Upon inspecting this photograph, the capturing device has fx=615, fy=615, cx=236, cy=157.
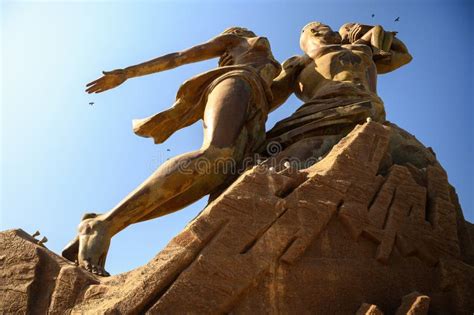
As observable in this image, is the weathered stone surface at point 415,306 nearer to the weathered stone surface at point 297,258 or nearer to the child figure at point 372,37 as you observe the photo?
the weathered stone surface at point 297,258

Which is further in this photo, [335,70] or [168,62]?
[335,70]

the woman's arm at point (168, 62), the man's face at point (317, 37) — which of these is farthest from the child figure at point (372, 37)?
the woman's arm at point (168, 62)

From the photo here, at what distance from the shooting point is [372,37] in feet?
24.0

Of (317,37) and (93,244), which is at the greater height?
(317,37)

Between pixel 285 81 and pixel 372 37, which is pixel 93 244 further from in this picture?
pixel 372 37

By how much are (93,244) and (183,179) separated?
0.86 metres

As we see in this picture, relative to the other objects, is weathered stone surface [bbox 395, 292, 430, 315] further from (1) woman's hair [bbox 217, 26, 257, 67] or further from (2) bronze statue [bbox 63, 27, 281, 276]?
(1) woman's hair [bbox 217, 26, 257, 67]

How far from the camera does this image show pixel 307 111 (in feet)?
18.9

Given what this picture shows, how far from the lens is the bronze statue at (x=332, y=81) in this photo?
18.2 feet

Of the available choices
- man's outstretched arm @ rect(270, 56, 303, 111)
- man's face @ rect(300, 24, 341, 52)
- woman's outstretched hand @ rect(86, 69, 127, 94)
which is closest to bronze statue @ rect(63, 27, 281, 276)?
woman's outstretched hand @ rect(86, 69, 127, 94)

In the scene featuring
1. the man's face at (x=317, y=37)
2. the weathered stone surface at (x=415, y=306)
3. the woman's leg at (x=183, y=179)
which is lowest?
the weathered stone surface at (x=415, y=306)

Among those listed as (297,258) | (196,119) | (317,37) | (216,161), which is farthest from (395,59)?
(297,258)

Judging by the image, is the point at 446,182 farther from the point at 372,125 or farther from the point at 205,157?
the point at 205,157

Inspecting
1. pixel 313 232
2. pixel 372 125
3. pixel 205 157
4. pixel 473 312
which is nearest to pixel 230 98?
pixel 205 157
